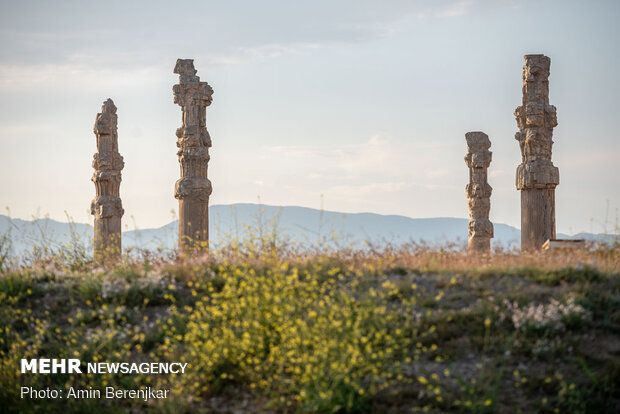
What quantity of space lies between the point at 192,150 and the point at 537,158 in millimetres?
8583

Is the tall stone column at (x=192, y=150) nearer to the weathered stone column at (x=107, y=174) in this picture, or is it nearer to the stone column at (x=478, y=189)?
the weathered stone column at (x=107, y=174)

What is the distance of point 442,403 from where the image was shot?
6.87 m

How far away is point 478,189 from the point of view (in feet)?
81.2

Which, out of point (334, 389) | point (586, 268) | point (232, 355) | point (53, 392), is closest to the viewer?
point (334, 389)

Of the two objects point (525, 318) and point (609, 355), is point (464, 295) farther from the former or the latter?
point (609, 355)

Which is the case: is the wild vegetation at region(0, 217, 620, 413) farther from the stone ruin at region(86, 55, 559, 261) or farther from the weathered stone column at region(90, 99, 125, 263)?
the weathered stone column at region(90, 99, 125, 263)

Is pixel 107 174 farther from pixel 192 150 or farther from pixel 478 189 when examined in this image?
pixel 478 189

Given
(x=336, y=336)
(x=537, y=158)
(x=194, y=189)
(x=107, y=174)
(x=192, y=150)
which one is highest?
(x=192, y=150)

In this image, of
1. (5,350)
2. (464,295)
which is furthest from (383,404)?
(5,350)

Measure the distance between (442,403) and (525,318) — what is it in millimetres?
1658

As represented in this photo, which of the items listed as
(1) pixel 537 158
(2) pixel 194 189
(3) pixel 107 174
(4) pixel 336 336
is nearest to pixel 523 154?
(1) pixel 537 158

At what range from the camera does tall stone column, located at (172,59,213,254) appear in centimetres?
1777

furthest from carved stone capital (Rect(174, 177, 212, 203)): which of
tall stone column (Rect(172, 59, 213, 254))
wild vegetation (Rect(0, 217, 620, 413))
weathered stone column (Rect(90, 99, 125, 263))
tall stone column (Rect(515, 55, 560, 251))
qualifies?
tall stone column (Rect(515, 55, 560, 251))

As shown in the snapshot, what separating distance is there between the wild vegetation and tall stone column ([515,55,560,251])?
737 centimetres
